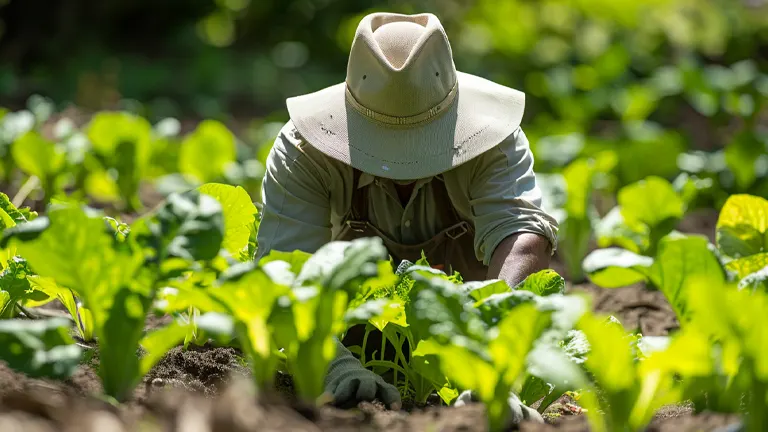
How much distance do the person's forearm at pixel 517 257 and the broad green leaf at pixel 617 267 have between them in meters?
0.31

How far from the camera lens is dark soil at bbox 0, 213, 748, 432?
1.79 meters

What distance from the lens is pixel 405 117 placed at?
289cm

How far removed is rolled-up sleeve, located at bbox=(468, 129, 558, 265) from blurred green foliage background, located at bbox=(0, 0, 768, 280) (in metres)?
1.16

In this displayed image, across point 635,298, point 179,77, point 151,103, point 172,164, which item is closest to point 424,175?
point 635,298

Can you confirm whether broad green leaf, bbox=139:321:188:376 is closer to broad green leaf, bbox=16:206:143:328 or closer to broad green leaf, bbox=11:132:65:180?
broad green leaf, bbox=16:206:143:328

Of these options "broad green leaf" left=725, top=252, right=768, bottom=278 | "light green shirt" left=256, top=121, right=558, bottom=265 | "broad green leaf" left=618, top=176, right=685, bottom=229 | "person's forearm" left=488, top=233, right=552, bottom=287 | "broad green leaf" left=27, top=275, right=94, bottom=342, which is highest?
"light green shirt" left=256, top=121, right=558, bottom=265

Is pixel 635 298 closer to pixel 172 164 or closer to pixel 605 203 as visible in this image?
pixel 605 203

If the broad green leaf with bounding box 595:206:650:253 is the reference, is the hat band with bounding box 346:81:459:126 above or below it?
above

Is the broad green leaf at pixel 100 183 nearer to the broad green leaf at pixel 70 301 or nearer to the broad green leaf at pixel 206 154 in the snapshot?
the broad green leaf at pixel 206 154

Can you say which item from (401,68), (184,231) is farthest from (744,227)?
(184,231)

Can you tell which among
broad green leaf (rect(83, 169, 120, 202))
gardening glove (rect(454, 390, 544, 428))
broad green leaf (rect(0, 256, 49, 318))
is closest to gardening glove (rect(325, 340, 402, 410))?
gardening glove (rect(454, 390, 544, 428))

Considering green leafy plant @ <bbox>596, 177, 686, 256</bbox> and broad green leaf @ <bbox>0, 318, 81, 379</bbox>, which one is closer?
broad green leaf @ <bbox>0, 318, 81, 379</bbox>

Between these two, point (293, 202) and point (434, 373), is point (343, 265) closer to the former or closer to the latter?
point (434, 373)

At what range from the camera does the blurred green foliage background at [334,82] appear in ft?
16.3
